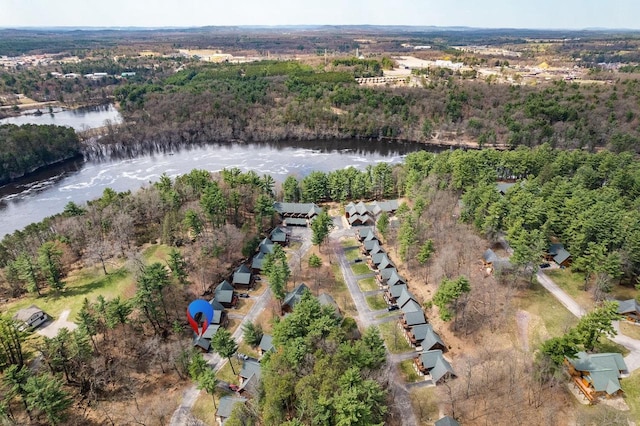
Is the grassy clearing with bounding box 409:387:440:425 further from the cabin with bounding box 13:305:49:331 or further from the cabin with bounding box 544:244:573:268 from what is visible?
the cabin with bounding box 13:305:49:331

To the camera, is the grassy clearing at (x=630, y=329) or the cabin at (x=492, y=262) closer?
the grassy clearing at (x=630, y=329)

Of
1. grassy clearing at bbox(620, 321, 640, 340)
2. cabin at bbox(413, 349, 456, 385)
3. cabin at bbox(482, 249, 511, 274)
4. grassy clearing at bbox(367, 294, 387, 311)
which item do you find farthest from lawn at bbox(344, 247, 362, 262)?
grassy clearing at bbox(620, 321, 640, 340)

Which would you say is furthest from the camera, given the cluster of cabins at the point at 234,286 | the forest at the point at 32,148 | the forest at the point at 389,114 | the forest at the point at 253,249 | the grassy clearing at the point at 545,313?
the forest at the point at 389,114

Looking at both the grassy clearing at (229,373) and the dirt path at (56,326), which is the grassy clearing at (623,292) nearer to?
the grassy clearing at (229,373)

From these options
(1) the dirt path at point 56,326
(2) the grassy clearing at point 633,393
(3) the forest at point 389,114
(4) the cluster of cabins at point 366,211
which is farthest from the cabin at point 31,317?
(3) the forest at point 389,114

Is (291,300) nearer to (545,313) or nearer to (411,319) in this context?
(411,319)

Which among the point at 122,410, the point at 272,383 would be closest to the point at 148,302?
the point at 122,410
